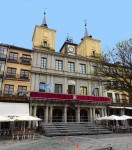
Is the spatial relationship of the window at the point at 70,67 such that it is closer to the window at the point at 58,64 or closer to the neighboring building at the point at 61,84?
the neighboring building at the point at 61,84

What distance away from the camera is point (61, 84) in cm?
2584

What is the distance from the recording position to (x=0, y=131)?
17875 millimetres

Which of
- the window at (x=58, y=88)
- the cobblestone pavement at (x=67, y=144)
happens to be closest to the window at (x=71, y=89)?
the window at (x=58, y=88)

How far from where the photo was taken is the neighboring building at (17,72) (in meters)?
22.0

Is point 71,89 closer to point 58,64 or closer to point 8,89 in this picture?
point 58,64

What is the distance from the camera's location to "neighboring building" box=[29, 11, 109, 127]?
22516mm

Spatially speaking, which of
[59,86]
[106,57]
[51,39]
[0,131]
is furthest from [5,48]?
[106,57]

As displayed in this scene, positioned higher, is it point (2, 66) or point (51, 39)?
point (51, 39)

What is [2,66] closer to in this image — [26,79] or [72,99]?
[26,79]

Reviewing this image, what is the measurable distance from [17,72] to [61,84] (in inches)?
320

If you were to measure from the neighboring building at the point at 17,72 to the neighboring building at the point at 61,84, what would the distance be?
105 centimetres

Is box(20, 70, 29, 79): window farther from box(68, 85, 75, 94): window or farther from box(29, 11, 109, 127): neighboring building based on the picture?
box(68, 85, 75, 94): window

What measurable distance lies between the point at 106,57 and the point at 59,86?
1280cm

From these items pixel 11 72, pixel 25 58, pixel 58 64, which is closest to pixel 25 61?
pixel 25 58
